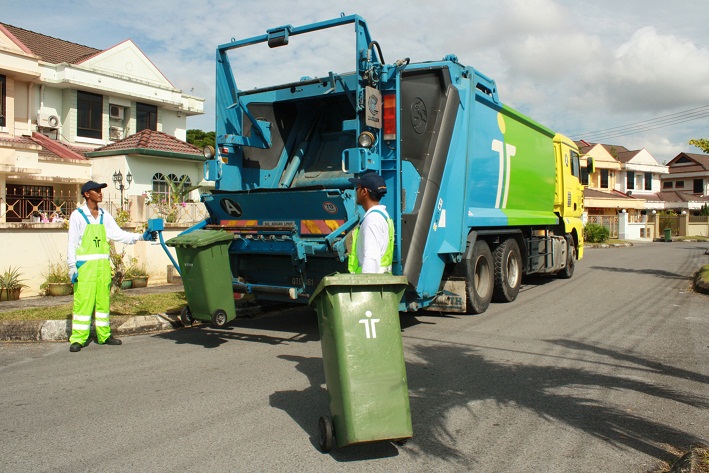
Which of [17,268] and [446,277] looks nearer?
[446,277]

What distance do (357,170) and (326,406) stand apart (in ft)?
8.32

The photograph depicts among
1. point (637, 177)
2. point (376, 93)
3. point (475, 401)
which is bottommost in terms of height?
point (475, 401)

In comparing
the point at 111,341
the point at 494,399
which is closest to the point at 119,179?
the point at 111,341

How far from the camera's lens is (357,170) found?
6.20m

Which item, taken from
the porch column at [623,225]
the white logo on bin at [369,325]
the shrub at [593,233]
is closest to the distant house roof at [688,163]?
the porch column at [623,225]

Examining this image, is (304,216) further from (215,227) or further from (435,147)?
(435,147)

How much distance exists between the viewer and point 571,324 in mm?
7902

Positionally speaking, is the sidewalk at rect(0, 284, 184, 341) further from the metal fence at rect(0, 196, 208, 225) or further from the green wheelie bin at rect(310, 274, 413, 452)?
the green wheelie bin at rect(310, 274, 413, 452)

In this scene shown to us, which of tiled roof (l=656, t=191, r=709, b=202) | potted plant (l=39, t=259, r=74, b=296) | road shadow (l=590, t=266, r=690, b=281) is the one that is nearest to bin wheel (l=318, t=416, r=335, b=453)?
potted plant (l=39, t=259, r=74, b=296)

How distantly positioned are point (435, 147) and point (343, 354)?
3902 millimetres

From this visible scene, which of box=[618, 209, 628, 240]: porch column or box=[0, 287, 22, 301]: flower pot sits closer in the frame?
box=[0, 287, 22, 301]: flower pot

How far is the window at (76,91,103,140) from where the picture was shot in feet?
72.3

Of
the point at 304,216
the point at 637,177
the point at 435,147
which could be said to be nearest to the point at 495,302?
the point at 435,147

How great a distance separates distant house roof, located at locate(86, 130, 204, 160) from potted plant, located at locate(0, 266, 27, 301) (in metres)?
10.3
